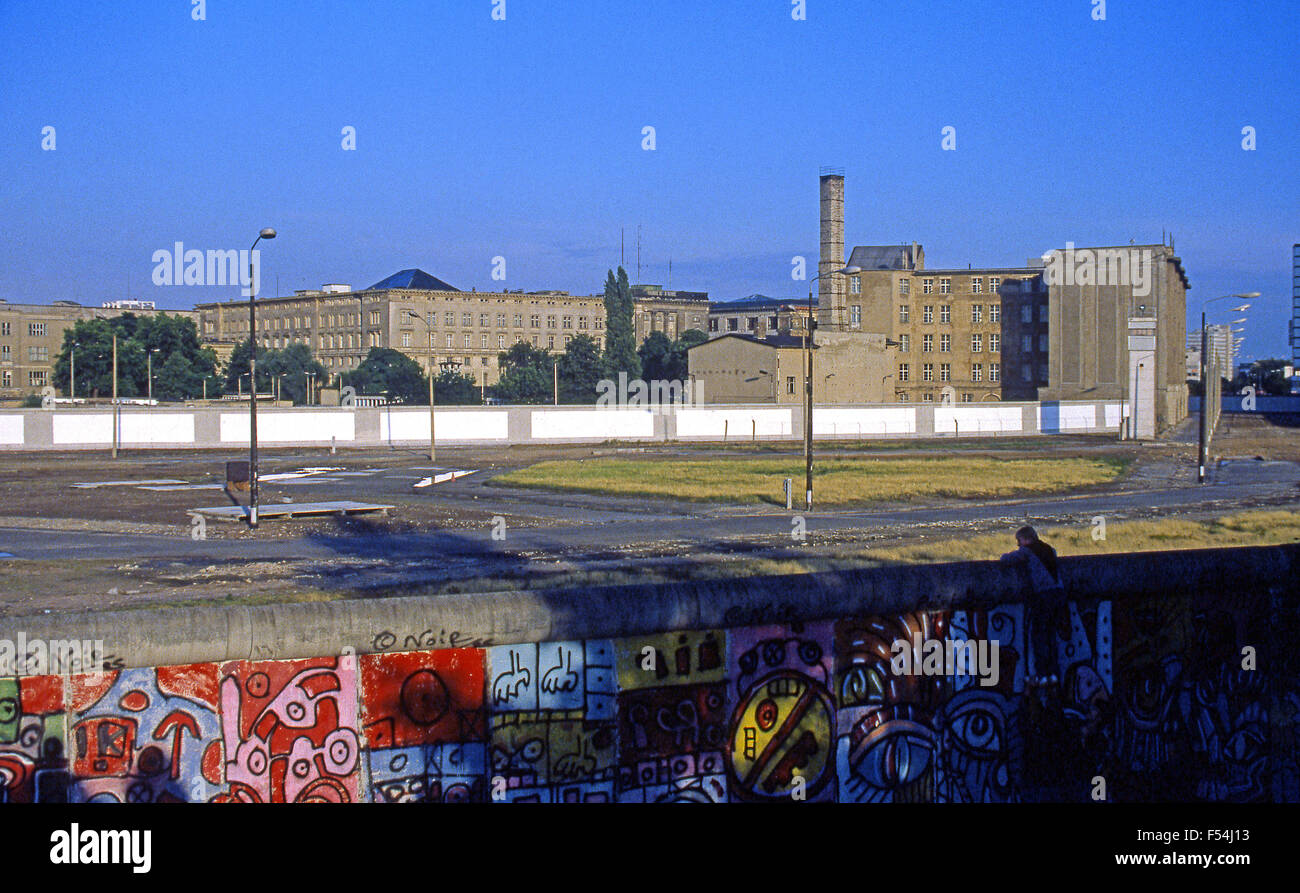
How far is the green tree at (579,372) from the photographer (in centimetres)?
12025

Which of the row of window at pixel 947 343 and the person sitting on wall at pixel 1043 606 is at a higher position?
the row of window at pixel 947 343

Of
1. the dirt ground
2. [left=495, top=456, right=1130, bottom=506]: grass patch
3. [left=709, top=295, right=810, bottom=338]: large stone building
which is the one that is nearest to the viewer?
the dirt ground

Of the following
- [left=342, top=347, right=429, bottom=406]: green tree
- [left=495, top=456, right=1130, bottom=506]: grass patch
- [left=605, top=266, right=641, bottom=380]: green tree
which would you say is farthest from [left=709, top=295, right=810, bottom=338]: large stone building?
[left=495, top=456, right=1130, bottom=506]: grass patch

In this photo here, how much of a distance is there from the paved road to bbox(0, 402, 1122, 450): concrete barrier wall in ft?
103

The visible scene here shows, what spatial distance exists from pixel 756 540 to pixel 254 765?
74.2 ft

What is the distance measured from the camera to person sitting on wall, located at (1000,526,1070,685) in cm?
851

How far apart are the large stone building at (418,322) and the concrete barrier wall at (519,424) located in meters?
58.4

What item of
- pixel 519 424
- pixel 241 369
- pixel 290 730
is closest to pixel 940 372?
pixel 519 424

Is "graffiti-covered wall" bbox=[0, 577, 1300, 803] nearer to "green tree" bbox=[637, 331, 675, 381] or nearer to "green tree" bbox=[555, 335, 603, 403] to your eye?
"green tree" bbox=[555, 335, 603, 403]

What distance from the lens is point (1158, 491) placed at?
4316 centimetres

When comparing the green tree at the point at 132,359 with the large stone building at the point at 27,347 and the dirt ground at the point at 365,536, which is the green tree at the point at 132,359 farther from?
the dirt ground at the point at 365,536

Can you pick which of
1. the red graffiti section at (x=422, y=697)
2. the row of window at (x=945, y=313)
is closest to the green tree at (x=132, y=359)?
the row of window at (x=945, y=313)
